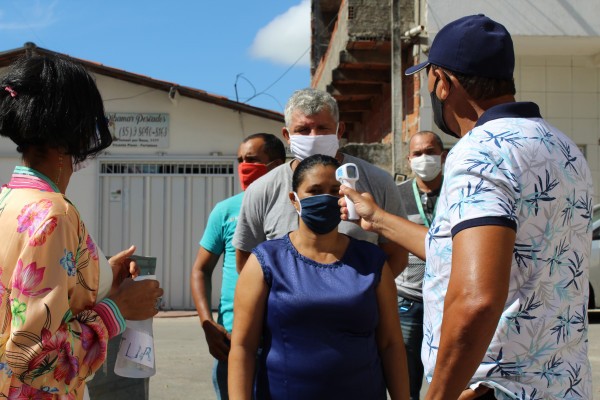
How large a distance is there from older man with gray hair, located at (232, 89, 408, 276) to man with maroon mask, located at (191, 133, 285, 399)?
0.39 m

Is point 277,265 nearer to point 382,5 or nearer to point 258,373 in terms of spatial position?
point 258,373

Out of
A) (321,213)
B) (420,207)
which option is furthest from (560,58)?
(321,213)

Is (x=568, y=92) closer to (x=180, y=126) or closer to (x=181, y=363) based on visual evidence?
(x=180, y=126)

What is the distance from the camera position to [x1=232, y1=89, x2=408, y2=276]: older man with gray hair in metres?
3.61

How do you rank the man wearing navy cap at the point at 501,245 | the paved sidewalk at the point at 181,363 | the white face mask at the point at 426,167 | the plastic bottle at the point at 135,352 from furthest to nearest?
the paved sidewalk at the point at 181,363 < the white face mask at the point at 426,167 < the plastic bottle at the point at 135,352 < the man wearing navy cap at the point at 501,245

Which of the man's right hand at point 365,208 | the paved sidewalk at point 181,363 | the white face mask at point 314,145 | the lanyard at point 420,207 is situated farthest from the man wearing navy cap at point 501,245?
the paved sidewalk at point 181,363

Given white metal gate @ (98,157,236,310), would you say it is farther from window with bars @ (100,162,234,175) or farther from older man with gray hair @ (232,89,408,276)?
older man with gray hair @ (232,89,408,276)

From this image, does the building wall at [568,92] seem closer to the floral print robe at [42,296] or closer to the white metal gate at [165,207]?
the white metal gate at [165,207]

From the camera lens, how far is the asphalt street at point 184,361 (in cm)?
678

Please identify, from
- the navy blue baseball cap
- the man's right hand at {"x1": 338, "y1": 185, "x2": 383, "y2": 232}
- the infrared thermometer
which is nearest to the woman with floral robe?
the man's right hand at {"x1": 338, "y1": 185, "x2": 383, "y2": 232}

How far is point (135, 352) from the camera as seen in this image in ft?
8.23

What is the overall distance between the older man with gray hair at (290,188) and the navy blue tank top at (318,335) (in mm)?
530

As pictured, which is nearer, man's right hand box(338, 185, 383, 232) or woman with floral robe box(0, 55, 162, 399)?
woman with floral robe box(0, 55, 162, 399)

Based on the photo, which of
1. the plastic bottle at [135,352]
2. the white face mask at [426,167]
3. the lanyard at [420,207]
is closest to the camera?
the plastic bottle at [135,352]
